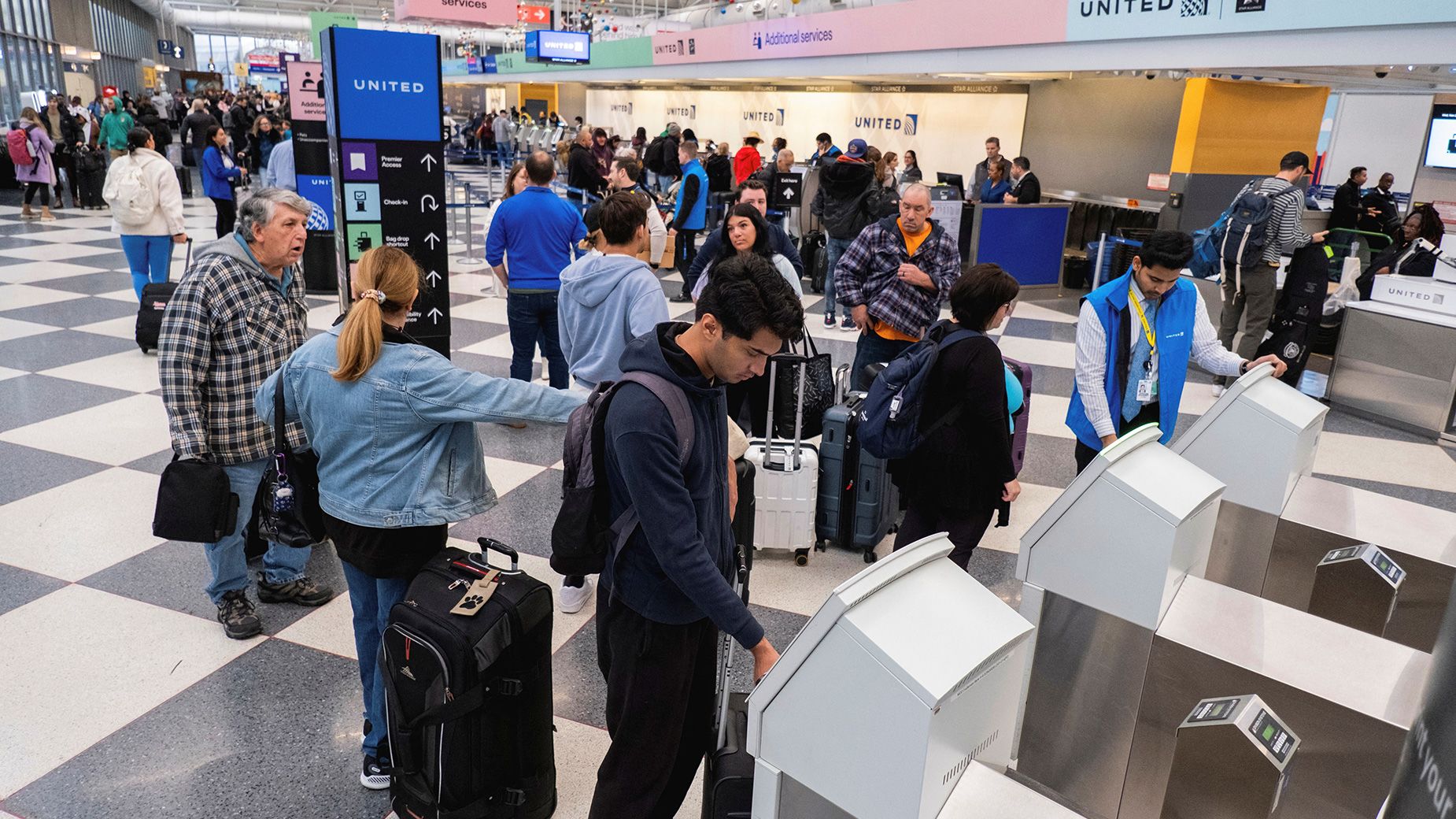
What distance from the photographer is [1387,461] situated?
5863 mm

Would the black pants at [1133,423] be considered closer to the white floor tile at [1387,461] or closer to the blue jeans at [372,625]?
the blue jeans at [372,625]

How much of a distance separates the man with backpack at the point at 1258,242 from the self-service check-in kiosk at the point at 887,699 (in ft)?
20.8

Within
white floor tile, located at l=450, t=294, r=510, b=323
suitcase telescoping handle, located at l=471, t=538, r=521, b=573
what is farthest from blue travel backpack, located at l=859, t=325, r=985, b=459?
white floor tile, located at l=450, t=294, r=510, b=323

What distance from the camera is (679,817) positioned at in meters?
2.59

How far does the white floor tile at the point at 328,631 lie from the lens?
10.9ft

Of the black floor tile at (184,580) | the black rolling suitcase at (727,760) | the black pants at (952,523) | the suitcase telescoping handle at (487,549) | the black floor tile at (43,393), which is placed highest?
the suitcase telescoping handle at (487,549)

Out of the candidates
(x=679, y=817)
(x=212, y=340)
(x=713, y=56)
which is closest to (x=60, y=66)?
(x=713, y=56)

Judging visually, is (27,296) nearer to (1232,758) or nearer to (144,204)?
(144,204)

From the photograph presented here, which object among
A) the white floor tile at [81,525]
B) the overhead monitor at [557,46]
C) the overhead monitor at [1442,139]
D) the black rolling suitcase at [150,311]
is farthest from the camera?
the overhead monitor at [557,46]

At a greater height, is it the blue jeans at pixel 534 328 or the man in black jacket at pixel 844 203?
the man in black jacket at pixel 844 203

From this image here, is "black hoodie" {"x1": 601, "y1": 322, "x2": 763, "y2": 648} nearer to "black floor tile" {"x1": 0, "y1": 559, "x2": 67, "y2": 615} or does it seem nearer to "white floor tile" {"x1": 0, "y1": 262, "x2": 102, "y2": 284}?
"black floor tile" {"x1": 0, "y1": 559, "x2": 67, "y2": 615}

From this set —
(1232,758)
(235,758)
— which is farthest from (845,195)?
(1232,758)

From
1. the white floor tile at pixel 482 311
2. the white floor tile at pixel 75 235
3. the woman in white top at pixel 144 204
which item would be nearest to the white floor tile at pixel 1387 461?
the white floor tile at pixel 482 311

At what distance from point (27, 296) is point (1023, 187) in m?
10.3
